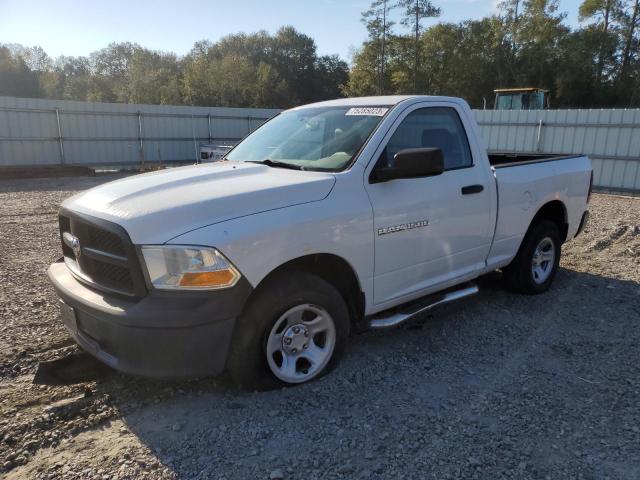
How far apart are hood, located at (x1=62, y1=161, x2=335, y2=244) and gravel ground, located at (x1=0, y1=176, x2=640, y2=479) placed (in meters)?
1.18

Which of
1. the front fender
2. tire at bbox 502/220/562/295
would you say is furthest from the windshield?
tire at bbox 502/220/562/295

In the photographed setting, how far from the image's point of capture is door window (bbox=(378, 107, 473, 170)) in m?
3.91

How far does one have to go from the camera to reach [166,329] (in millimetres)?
2766

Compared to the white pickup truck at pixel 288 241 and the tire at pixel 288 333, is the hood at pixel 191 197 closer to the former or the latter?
the white pickup truck at pixel 288 241

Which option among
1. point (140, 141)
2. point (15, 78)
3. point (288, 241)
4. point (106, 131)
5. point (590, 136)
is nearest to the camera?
point (288, 241)

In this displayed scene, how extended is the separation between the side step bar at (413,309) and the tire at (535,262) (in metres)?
1.01

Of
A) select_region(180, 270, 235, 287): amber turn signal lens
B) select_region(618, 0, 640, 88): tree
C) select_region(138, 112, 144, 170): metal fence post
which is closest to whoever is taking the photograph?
select_region(180, 270, 235, 287): amber turn signal lens

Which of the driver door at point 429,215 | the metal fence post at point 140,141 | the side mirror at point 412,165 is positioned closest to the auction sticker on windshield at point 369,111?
the driver door at point 429,215

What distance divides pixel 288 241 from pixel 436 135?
1927 mm

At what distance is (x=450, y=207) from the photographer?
407 cm

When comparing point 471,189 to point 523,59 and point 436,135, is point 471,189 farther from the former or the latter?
point 523,59

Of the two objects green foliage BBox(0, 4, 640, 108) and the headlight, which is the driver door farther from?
green foliage BBox(0, 4, 640, 108)

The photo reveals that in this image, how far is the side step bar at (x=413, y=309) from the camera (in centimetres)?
371

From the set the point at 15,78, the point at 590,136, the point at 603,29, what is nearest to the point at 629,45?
the point at 603,29
